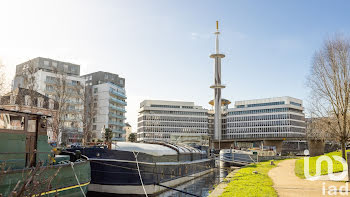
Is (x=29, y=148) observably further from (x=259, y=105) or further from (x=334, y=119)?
(x=259, y=105)

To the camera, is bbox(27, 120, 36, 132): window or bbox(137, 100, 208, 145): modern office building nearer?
bbox(27, 120, 36, 132): window

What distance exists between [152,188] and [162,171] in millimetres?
1914

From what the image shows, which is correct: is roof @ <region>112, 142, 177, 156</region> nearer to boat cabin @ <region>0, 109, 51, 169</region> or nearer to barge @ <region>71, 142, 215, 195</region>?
barge @ <region>71, 142, 215, 195</region>

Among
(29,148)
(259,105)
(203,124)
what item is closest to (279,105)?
(259,105)

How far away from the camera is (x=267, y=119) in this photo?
121 m

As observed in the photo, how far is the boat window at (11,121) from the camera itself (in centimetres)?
1211

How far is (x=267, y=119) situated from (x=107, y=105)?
66.2 metres

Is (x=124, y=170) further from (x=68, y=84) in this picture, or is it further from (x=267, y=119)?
(x=267, y=119)

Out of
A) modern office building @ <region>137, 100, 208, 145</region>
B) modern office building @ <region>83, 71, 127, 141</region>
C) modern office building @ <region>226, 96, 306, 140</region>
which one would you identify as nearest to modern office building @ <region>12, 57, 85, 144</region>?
modern office building @ <region>83, 71, 127, 141</region>

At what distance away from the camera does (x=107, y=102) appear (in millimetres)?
88188

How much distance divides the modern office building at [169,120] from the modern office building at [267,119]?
1308 centimetres

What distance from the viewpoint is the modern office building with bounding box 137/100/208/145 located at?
120812 mm

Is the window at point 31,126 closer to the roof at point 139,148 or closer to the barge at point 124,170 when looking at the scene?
the barge at point 124,170

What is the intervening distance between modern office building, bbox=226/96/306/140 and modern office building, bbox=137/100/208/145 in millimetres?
13078
